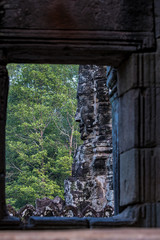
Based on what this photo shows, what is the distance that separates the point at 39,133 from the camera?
23.6 meters

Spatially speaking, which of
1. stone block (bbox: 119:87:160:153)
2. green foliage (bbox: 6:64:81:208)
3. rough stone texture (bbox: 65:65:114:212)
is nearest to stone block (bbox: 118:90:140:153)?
stone block (bbox: 119:87:160:153)

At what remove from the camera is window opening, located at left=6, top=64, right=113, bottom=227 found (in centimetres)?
1340

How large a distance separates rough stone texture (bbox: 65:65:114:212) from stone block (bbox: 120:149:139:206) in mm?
8487

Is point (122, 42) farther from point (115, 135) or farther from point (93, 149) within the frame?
point (93, 149)

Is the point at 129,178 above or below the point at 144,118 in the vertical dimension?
below

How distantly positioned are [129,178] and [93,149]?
9.78m

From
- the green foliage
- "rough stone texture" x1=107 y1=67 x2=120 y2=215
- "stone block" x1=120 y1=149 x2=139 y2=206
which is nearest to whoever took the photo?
"stone block" x1=120 y1=149 x2=139 y2=206

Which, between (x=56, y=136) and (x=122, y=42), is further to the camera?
(x=56, y=136)

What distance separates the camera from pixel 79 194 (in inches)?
526

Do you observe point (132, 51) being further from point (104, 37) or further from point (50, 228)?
point (50, 228)

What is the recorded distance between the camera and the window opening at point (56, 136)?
13398mm

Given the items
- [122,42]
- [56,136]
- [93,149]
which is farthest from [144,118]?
[56,136]

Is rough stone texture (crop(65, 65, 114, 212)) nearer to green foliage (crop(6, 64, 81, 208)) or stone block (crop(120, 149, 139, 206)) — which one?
green foliage (crop(6, 64, 81, 208))

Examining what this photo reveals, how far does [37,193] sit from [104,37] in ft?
60.6
